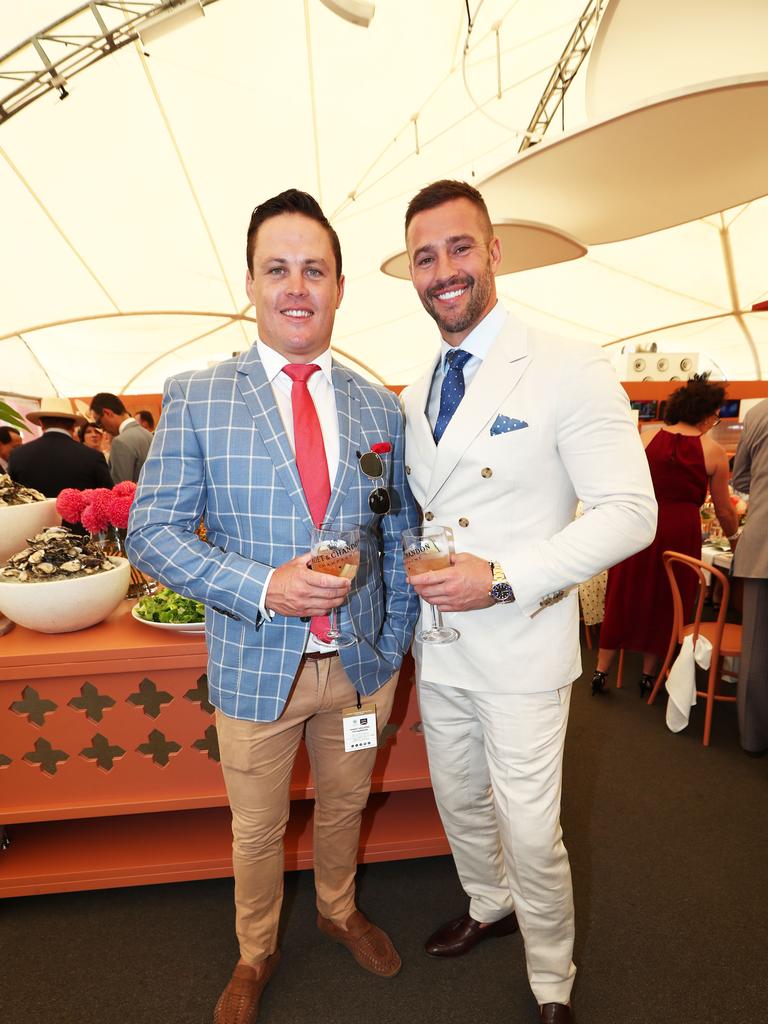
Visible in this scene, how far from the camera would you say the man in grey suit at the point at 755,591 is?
2.93m

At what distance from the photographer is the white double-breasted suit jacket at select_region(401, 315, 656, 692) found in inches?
54.5

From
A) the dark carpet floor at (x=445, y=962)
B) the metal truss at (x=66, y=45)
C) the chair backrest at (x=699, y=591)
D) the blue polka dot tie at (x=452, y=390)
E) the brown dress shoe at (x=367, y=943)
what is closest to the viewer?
the blue polka dot tie at (x=452, y=390)

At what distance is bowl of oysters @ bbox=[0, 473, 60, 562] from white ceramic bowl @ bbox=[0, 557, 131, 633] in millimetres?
325

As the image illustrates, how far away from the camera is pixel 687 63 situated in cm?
343

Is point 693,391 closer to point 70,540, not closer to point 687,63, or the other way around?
point 687,63

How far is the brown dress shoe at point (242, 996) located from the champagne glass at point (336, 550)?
127 centimetres

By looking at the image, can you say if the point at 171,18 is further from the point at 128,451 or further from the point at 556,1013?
the point at 556,1013

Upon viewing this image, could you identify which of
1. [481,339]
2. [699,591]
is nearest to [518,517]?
[481,339]

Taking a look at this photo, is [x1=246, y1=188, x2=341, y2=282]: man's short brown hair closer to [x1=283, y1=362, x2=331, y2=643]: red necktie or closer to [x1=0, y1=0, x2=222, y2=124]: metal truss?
[x1=283, y1=362, x2=331, y2=643]: red necktie

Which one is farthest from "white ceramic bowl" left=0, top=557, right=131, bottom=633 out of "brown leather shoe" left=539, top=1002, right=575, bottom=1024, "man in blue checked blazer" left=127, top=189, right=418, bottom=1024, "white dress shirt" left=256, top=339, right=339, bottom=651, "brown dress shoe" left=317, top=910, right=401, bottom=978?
"brown leather shoe" left=539, top=1002, right=575, bottom=1024

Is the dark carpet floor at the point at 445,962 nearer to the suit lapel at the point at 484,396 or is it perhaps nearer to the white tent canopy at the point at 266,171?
the suit lapel at the point at 484,396

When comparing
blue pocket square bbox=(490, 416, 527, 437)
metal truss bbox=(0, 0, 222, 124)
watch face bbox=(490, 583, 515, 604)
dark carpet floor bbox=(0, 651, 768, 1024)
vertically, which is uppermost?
metal truss bbox=(0, 0, 222, 124)

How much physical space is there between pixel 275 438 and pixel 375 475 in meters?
0.27

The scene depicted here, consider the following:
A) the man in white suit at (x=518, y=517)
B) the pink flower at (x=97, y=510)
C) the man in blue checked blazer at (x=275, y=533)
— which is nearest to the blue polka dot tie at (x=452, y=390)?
the man in white suit at (x=518, y=517)
